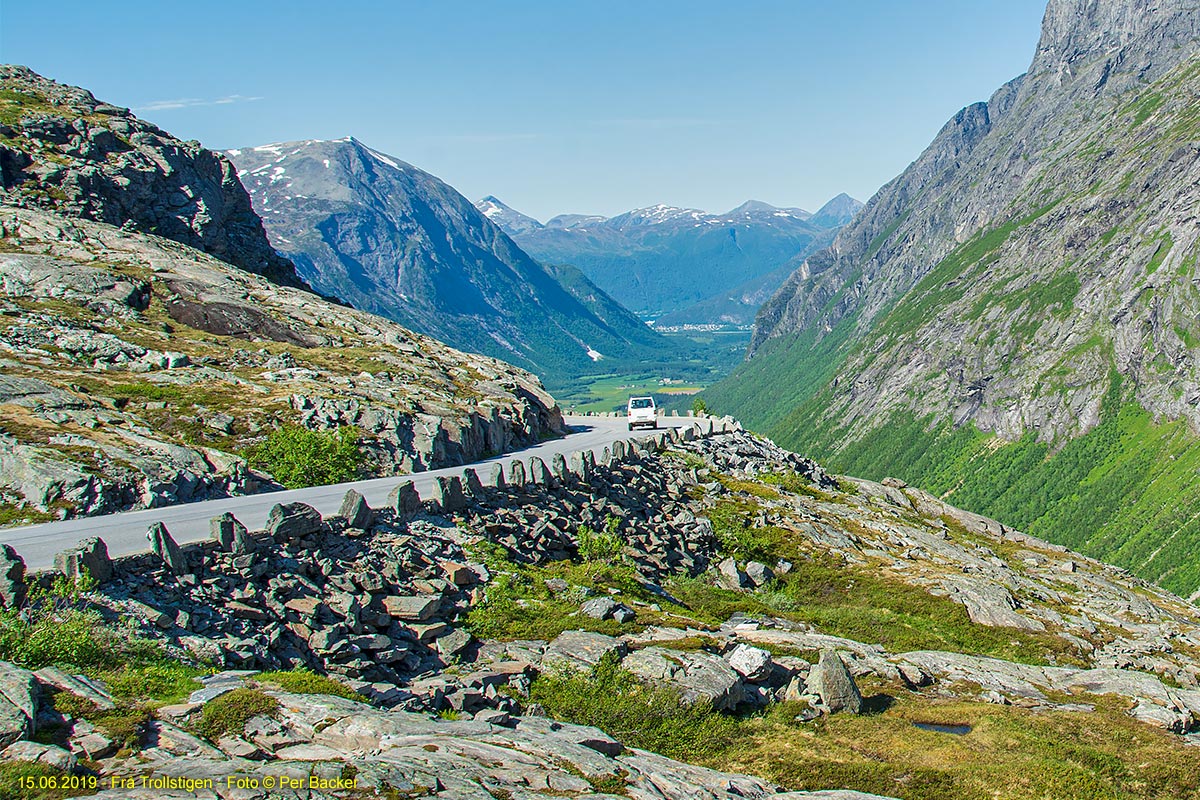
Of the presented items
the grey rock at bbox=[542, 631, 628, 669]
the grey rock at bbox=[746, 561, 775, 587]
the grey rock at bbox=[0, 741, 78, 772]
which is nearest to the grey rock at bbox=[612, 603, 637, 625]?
the grey rock at bbox=[542, 631, 628, 669]

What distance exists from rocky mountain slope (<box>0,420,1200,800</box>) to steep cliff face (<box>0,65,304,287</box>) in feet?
237

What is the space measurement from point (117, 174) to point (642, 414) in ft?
212

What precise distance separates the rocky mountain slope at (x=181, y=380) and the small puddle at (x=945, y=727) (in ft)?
102

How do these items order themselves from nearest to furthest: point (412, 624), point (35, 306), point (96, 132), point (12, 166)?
point (412, 624) < point (35, 306) < point (12, 166) < point (96, 132)

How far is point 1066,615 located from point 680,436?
31072 millimetres

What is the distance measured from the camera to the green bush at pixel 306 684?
61.0 feet

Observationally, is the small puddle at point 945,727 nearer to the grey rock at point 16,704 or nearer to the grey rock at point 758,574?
the grey rock at point 758,574

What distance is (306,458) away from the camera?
151 ft

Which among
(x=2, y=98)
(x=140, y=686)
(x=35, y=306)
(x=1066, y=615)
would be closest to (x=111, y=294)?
(x=35, y=306)

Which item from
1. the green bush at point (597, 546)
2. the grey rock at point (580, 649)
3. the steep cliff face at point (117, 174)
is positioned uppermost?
the steep cliff face at point (117, 174)

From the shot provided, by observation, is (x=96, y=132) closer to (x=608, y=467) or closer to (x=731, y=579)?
(x=608, y=467)

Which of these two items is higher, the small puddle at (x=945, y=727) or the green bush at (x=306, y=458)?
the green bush at (x=306, y=458)

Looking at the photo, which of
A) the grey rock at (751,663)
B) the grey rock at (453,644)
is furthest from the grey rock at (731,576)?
the grey rock at (453,644)

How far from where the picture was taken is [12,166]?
88.1 meters
